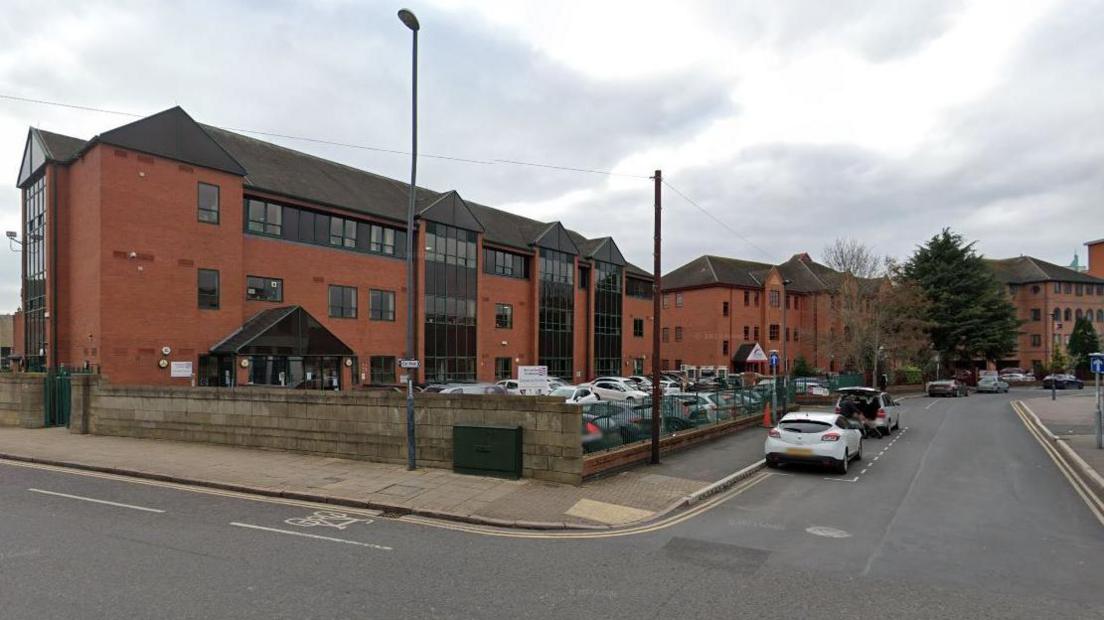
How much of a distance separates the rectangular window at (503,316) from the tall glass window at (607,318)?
31.6 ft

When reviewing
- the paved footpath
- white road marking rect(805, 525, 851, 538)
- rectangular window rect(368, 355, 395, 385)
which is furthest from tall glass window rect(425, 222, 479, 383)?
white road marking rect(805, 525, 851, 538)

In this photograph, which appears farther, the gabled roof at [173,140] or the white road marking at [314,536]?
the gabled roof at [173,140]

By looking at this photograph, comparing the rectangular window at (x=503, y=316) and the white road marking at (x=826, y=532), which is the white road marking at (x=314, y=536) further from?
the rectangular window at (x=503, y=316)

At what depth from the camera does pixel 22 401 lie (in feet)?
64.1

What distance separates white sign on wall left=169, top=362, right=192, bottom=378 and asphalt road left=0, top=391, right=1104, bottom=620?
13.8m

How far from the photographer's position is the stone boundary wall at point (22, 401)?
19.4m

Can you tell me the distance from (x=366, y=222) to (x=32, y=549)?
28.5 metres

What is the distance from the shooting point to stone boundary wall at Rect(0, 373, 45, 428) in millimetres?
19438

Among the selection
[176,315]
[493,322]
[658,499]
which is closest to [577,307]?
[493,322]

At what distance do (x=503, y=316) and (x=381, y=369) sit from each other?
11.0m

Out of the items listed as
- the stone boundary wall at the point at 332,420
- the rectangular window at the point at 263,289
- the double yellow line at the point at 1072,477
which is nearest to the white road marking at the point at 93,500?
the stone boundary wall at the point at 332,420

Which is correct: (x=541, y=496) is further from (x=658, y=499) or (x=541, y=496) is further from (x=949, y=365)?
(x=949, y=365)

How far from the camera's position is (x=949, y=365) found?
63469mm

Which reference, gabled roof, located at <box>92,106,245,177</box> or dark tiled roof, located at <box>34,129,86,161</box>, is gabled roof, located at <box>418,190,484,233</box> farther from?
dark tiled roof, located at <box>34,129,86,161</box>
